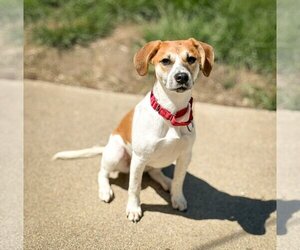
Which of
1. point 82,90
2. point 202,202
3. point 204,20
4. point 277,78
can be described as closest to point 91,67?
point 82,90

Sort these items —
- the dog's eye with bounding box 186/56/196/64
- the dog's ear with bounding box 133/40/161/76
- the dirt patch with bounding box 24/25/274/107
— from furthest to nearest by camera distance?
the dirt patch with bounding box 24/25/274/107 < the dog's ear with bounding box 133/40/161/76 < the dog's eye with bounding box 186/56/196/64

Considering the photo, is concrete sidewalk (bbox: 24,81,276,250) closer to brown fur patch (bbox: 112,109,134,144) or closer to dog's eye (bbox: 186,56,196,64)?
brown fur patch (bbox: 112,109,134,144)

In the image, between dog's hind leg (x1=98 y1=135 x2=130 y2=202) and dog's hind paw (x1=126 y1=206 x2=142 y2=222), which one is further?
dog's hind leg (x1=98 y1=135 x2=130 y2=202)

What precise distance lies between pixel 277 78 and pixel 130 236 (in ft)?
9.82

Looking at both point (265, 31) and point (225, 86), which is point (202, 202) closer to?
point (225, 86)

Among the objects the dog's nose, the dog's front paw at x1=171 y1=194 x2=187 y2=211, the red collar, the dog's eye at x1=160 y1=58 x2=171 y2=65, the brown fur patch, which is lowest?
the dog's front paw at x1=171 y1=194 x2=187 y2=211

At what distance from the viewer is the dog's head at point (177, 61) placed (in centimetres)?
316

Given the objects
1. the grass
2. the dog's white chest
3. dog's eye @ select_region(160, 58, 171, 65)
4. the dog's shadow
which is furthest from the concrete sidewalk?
dog's eye @ select_region(160, 58, 171, 65)

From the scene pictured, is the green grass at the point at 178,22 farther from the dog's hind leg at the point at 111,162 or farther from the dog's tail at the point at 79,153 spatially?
the dog's hind leg at the point at 111,162

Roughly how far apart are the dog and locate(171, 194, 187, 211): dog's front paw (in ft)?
0.43

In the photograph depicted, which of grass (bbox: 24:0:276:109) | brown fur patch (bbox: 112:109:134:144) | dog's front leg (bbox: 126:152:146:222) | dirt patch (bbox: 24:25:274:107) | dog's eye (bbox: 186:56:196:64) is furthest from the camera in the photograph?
grass (bbox: 24:0:276:109)

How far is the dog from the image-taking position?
10.6 ft

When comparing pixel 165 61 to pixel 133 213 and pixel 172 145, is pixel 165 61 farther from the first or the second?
pixel 133 213

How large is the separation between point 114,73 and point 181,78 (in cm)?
291
